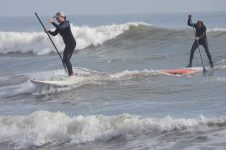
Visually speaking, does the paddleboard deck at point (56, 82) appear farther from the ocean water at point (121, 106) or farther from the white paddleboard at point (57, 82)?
the ocean water at point (121, 106)

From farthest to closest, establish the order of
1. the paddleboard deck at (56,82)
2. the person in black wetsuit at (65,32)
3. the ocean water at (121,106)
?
the paddleboard deck at (56,82) < the person in black wetsuit at (65,32) < the ocean water at (121,106)

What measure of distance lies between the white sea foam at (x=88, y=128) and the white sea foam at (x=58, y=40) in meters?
20.1

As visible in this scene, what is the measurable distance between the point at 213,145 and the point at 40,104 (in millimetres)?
5973

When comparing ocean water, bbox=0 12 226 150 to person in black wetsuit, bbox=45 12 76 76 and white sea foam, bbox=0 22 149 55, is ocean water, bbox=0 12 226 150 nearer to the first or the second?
person in black wetsuit, bbox=45 12 76 76

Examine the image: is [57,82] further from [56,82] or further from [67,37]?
[67,37]

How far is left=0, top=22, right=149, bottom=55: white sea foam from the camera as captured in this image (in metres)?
31.0

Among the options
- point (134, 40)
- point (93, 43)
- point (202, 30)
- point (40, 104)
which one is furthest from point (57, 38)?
point (40, 104)

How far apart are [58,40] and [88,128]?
75.3 feet

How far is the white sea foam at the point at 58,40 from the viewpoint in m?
31.0

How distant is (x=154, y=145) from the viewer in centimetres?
A: 843

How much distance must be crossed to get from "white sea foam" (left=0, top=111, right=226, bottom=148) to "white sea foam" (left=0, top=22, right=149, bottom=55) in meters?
20.1

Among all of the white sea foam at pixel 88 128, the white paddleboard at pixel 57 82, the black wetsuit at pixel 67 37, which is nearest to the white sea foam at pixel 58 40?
the white paddleboard at pixel 57 82

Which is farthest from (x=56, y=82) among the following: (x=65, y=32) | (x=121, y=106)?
(x=121, y=106)

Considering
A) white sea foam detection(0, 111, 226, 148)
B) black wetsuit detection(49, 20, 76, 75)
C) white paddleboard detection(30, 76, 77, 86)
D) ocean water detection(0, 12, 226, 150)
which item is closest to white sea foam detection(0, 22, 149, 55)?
ocean water detection(0, 12, 226, 150)
